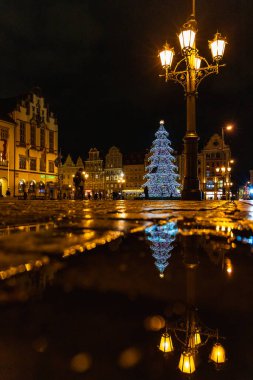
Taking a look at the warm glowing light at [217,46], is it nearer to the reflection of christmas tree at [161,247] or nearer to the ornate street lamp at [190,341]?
the reflection of christmas tree at [161,247]

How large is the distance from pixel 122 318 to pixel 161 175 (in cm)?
3888

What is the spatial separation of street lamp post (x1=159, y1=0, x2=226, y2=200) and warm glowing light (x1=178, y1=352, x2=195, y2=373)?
11762mm

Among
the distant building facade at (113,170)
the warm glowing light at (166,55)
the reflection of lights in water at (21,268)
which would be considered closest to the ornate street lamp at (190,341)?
the reflection of lights in water at (21,268)

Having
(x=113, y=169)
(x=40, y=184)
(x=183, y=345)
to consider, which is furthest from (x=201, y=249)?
(x=113, y=169)

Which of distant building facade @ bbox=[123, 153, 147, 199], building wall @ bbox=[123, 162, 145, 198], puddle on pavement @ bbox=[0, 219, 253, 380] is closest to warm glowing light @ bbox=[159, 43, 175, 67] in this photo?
puddle on pavement @ bbox=[0, 219, 253, 380]

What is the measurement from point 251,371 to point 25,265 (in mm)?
1047

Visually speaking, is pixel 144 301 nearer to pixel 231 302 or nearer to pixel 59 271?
pixel 231 302

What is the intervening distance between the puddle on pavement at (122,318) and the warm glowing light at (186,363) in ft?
0.03

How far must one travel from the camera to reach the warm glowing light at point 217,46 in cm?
1091

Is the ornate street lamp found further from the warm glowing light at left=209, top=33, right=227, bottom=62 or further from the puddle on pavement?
the warm glowing light at left=209, top=33, right=227, bottom=62

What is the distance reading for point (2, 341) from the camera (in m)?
0.82

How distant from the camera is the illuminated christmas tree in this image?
128 ft

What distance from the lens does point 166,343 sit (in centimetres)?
84

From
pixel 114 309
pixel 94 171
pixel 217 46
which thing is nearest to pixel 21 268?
pixel 114 309
